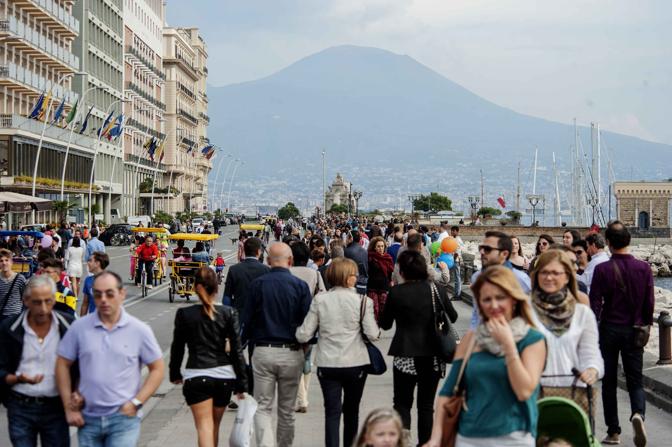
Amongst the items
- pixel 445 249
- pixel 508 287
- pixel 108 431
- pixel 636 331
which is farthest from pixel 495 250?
pixel 445 249

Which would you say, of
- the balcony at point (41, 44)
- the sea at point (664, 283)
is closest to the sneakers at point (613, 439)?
the balcony at point (41, 44)

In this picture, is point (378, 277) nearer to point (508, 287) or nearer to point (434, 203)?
point (508, 287)

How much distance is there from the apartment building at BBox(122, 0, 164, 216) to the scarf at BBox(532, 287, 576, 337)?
3356 inches

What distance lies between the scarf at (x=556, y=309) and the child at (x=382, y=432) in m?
1.69

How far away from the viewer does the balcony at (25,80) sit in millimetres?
61906

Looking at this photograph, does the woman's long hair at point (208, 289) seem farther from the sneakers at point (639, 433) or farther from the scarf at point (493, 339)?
the sneakers at point (639, 433)

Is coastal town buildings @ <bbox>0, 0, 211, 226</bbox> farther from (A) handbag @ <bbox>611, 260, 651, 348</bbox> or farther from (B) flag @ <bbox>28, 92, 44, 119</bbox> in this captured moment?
(A) handbag @ <bbox>611, 260, 651, 348</bbox>

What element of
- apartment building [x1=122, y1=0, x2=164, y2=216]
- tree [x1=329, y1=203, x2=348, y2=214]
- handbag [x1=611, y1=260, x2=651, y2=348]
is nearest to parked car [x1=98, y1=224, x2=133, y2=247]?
apartment building [x1=122, y1=0, x2=164, y2=216]

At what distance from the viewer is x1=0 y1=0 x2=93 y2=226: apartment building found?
203 ft

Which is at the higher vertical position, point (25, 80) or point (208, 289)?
point (25, 80)

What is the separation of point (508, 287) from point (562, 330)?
1715 millimetres

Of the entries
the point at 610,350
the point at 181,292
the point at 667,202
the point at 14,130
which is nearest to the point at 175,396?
the point at 610,350

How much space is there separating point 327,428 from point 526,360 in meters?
3.89

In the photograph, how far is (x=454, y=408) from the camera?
5734 millimetres
